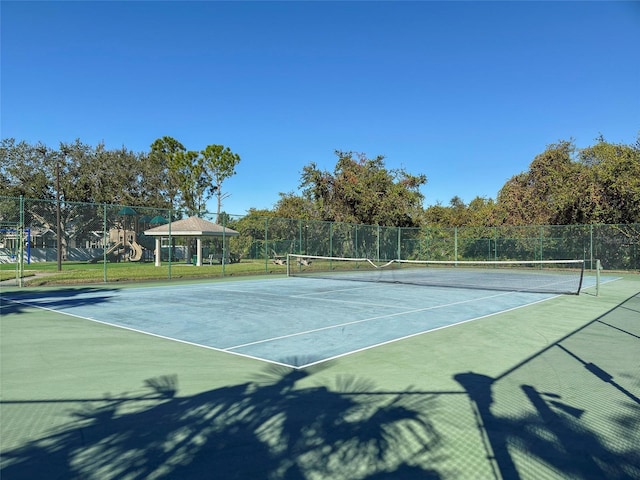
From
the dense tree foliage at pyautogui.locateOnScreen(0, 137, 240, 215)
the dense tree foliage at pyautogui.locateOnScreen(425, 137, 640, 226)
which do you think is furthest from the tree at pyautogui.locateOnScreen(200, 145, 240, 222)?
the dense tree foliage at pyautogui.locateOnScreen(425, 137, 640, 226)

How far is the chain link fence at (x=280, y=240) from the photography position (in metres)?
25.0

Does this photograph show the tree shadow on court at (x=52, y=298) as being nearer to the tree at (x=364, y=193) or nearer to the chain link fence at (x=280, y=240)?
the chain link fence at (x=280, y=240)

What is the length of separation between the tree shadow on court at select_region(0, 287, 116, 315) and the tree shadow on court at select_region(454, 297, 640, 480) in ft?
32.3

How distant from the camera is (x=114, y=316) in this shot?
9586 millimetres

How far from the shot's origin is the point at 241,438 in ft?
11.7

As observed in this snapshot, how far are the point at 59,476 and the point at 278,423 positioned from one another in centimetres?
160

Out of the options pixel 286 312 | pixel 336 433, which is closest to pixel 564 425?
pixel 336 433

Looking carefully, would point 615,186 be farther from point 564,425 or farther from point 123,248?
point 123,248

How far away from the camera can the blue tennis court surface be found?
7.04 meters

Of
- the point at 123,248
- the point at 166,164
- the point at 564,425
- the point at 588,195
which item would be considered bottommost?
the point at 564,425

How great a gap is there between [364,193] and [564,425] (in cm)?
3092

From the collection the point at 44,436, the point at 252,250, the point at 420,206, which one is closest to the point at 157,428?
the point at 44,436

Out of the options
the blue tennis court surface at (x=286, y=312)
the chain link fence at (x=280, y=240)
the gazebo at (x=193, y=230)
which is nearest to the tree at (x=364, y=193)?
the chain link fence at (x=280, y=240)

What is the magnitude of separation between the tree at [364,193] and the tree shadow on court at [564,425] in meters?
29.0
